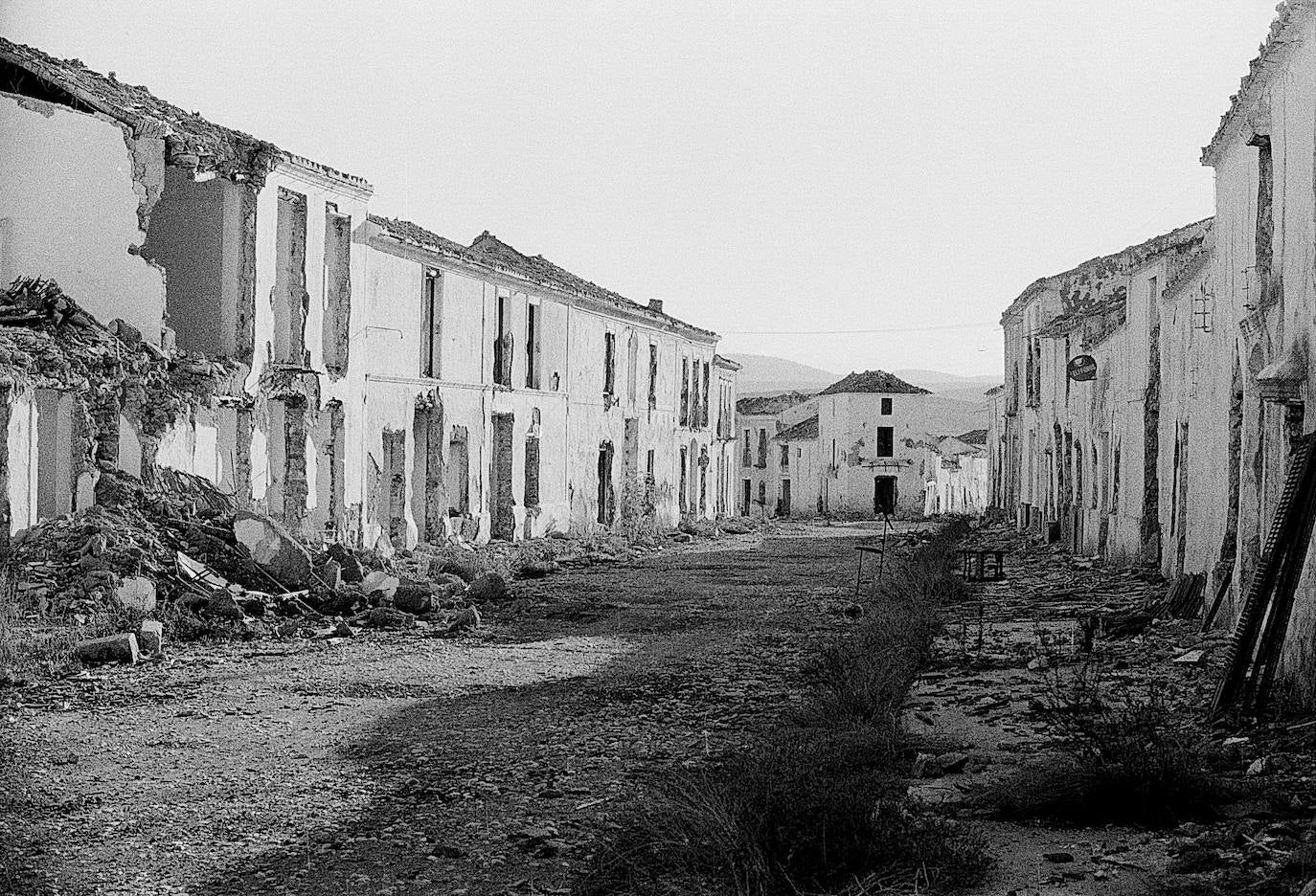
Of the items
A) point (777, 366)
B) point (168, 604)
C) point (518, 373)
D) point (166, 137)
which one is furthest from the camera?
point (777, 366)

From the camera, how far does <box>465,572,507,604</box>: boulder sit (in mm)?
17172

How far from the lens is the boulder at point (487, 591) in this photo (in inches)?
676

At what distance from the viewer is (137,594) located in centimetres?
1333

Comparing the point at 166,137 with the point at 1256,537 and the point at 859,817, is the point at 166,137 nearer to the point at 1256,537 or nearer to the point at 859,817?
the point at 1256,537

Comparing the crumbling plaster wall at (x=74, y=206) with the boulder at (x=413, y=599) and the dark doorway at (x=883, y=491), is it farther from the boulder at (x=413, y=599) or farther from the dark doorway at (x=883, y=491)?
the dark doorway at (x=883, y=491)

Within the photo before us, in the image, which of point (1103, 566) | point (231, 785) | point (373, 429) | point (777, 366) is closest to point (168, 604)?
point (231, 785)

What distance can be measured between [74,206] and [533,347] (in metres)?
13.4

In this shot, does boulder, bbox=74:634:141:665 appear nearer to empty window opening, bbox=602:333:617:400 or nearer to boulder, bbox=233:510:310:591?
boulder, bbox=233:510:310:591

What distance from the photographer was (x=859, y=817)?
568cm

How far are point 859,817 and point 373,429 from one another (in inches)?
680

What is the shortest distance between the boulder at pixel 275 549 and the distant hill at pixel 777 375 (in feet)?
473

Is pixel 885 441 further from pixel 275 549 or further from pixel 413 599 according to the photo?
pixel 275 549

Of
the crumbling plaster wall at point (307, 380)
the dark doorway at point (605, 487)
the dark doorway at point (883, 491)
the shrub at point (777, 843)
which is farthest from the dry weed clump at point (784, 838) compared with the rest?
the dark doorway at point (883, 491)

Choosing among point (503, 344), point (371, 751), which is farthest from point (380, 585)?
point (503, 344)
